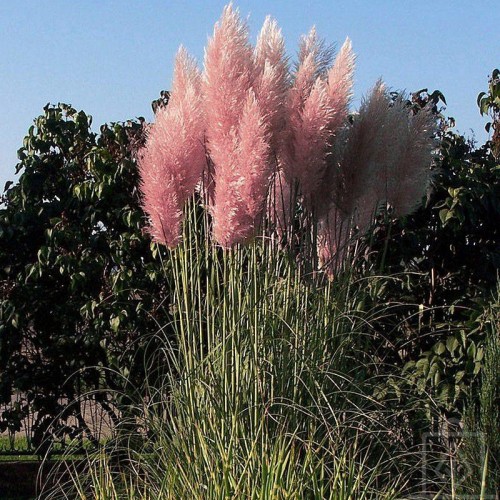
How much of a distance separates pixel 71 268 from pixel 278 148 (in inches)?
81.5

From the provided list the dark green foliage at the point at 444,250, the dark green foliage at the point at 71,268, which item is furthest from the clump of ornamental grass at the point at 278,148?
the dark green foliage at the point at 71,268

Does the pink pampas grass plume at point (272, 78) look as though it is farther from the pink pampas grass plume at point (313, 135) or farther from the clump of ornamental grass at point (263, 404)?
the clump of ornamental grass at point (263, 404)

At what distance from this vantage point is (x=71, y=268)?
5.54m

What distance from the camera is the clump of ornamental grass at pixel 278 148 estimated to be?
12.1ft

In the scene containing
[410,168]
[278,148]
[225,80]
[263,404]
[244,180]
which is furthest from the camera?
[410,168]

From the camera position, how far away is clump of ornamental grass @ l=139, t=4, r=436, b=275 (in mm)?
3680

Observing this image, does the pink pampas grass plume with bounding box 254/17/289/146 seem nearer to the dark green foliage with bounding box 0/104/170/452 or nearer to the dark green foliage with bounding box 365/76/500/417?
the dark green foliage with bounding box 365/76/500/417

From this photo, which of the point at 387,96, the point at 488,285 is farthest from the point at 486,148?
the point at 387,96

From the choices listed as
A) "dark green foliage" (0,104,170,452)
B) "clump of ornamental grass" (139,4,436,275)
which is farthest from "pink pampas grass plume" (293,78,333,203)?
"dark green foliage" (0,104,170,452)

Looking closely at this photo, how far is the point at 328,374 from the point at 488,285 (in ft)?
6.35

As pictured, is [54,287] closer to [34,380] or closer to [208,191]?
[34,380]

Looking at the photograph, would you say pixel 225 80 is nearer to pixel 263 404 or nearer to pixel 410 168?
pixel 410 168

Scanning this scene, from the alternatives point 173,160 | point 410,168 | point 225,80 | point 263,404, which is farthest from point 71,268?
point 263,404

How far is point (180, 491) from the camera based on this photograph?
3057mm
